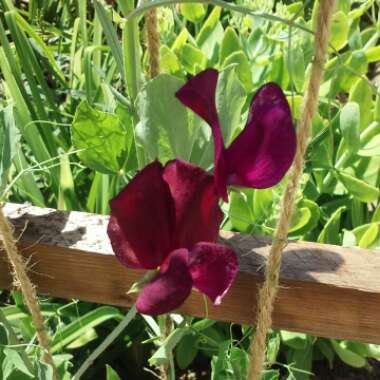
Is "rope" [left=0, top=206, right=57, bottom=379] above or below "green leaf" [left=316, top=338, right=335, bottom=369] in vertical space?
above

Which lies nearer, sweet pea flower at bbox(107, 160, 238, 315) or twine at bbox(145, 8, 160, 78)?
sweet pea flower at bbox(107, 160, 238, 315)

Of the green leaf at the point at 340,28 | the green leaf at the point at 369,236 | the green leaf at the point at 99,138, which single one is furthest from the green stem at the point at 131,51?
the green leaf at the point at 340,28

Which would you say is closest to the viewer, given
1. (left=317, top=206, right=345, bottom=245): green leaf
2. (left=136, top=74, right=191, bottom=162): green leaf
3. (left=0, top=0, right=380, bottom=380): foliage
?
(left=136, top=74, right=191, bottom=162): green leaf

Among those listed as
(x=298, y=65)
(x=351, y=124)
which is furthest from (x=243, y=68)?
(x=351, y=124)

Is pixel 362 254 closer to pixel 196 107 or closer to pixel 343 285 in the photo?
pixel 343 285

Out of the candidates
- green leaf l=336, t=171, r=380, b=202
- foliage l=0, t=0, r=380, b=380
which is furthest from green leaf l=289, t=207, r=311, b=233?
green leaf l=336, t=171, r=380, b=202

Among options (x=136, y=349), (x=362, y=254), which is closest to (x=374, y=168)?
(x=362, y=254)

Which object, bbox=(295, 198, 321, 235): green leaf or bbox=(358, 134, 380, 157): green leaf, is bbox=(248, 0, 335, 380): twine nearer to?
bbox=(295, 198, 321, 235): green leaf
